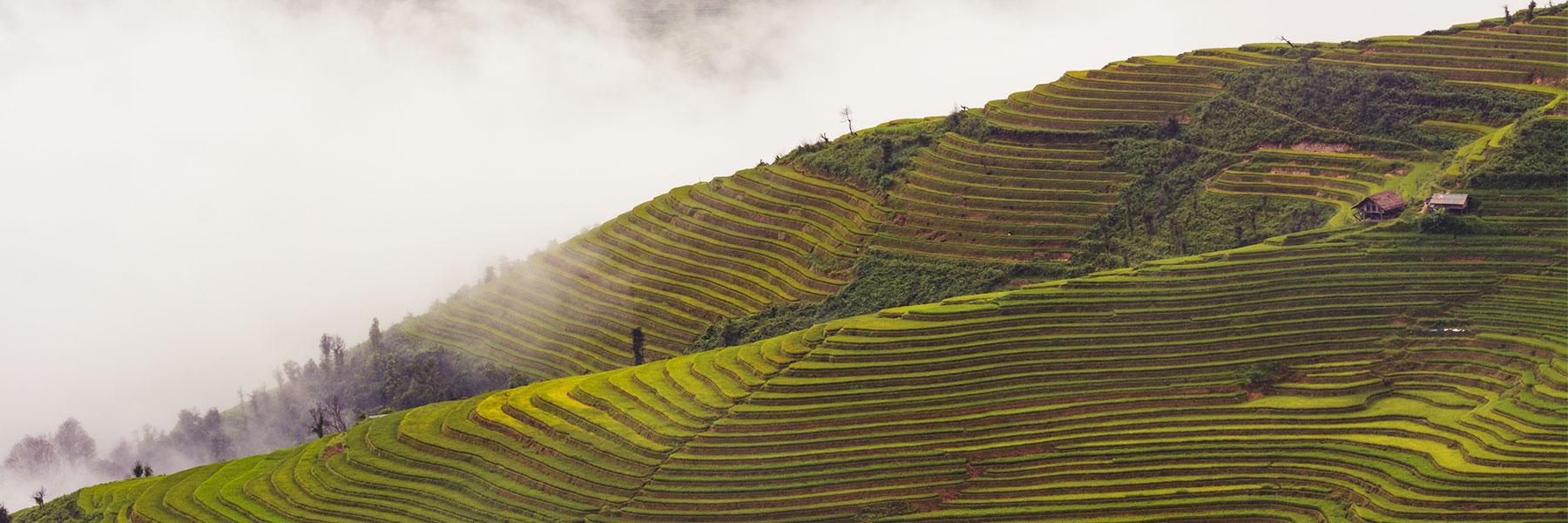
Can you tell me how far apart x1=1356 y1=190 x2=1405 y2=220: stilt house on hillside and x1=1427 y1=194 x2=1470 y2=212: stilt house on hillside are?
66.1 inches

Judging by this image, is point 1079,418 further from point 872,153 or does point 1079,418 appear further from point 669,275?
point 669,275

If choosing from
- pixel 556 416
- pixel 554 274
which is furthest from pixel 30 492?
pixel 556 416

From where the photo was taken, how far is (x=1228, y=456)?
5356cm

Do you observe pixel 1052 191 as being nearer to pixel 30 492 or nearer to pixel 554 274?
pixel 554 274

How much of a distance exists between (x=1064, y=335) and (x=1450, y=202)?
48.5 feet

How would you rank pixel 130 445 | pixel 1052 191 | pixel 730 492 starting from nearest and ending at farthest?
1. pixel 730 492
2. pixel 1052 191
3. pixel 130 445

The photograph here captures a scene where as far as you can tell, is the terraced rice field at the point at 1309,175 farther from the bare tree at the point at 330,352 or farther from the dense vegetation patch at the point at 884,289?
the bare tree at the point at 330,352

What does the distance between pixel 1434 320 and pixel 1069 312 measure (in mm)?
11804

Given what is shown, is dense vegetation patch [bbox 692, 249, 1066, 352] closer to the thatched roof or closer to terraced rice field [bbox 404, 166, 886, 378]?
terraced rice field [bbox 404, 166, 886, 378]

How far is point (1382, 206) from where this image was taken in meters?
65.1

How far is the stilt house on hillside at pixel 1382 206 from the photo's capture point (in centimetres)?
6506

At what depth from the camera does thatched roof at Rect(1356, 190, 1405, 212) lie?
213 feet

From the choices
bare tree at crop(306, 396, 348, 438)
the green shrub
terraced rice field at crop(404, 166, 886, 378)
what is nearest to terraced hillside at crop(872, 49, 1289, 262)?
terraced rice field at crop(404, 166, 886, 378)

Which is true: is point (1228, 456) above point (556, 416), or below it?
below
